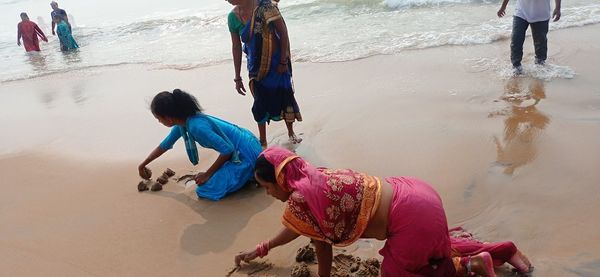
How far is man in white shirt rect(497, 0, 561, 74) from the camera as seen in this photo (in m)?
5.21

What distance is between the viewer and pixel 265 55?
3838 millimetres

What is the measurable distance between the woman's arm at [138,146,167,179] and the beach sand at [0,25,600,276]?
160mm

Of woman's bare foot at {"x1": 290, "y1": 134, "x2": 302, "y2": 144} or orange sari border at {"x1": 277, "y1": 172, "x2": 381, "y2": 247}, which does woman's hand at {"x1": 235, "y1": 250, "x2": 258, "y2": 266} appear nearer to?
orange sari border at {"x1": 277, "y1": 172, "x2": 381, "y2": 247}

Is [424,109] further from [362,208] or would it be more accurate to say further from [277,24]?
[362,208]

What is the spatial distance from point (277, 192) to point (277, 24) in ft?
6.32

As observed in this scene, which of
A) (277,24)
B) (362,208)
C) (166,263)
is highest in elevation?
(277,24)

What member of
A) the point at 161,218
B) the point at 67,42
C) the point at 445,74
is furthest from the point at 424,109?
the point at 67,42

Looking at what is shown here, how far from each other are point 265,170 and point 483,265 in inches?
41.7

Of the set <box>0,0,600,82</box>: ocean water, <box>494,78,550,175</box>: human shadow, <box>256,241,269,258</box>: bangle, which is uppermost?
<box>0,0,600,82</box>: ocean water

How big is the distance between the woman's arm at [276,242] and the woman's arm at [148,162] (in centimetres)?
124

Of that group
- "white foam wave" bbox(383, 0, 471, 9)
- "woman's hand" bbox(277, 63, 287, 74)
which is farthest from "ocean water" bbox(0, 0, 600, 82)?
"woman's hand" bbox(277, 63, 287, 74)

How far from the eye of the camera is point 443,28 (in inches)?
313

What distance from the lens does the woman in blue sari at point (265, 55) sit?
12.2ft

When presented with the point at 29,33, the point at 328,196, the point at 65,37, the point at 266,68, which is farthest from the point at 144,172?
the point at 29,33
